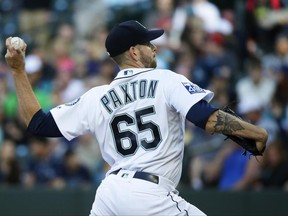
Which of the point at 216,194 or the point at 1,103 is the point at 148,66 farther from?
the point at 1,103

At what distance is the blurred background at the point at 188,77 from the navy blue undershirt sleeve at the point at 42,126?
4251mm

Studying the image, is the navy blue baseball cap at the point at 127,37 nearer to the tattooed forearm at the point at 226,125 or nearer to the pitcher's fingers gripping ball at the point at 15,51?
the pitcher's fingers gripping ball at the point at 15,51

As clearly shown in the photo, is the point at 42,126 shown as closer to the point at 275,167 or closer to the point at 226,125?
the point at 226,125

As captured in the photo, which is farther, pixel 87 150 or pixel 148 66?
pixel 87 150

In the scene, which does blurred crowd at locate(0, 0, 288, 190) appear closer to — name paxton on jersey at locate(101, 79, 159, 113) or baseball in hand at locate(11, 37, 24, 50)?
name paxton on jersey at locate(101, 79, 159, 113)

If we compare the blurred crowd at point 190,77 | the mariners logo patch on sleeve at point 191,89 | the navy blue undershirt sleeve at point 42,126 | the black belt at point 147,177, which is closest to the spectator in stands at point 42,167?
the blurred crowd at point 190,77

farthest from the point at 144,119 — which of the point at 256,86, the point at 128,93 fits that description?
the point at 256,86

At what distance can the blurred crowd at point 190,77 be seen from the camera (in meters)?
10.5

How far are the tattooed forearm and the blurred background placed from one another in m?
4.34

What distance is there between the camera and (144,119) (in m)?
5.78

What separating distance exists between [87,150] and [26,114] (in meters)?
5.76

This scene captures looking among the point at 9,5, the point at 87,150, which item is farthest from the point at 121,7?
the point at 87,150

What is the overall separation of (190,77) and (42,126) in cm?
592

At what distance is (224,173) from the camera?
10328mm
